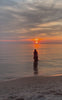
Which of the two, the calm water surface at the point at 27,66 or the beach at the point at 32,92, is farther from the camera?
the calm water surface at the point at 27,66

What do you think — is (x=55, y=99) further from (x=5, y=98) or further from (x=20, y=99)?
(x=5, y=98)

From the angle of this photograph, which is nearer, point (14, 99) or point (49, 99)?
point (49, 99)

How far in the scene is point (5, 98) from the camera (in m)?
5.36

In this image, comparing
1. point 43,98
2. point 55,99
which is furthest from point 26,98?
point 55,99

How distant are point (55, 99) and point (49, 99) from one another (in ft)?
0.72

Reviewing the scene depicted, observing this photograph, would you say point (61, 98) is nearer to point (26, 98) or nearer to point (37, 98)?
point (37, 98)

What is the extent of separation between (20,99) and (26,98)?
0.23 meters

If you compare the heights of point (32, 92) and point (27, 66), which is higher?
point (27, 66)

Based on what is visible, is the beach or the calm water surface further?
the calm water surface

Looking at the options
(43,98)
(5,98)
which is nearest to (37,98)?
(43,98)

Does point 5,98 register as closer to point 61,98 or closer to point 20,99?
point 20,99

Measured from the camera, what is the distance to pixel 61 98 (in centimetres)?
490

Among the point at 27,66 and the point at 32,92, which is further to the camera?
the point at 27,66

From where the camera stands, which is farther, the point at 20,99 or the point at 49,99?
the point at 20,99
